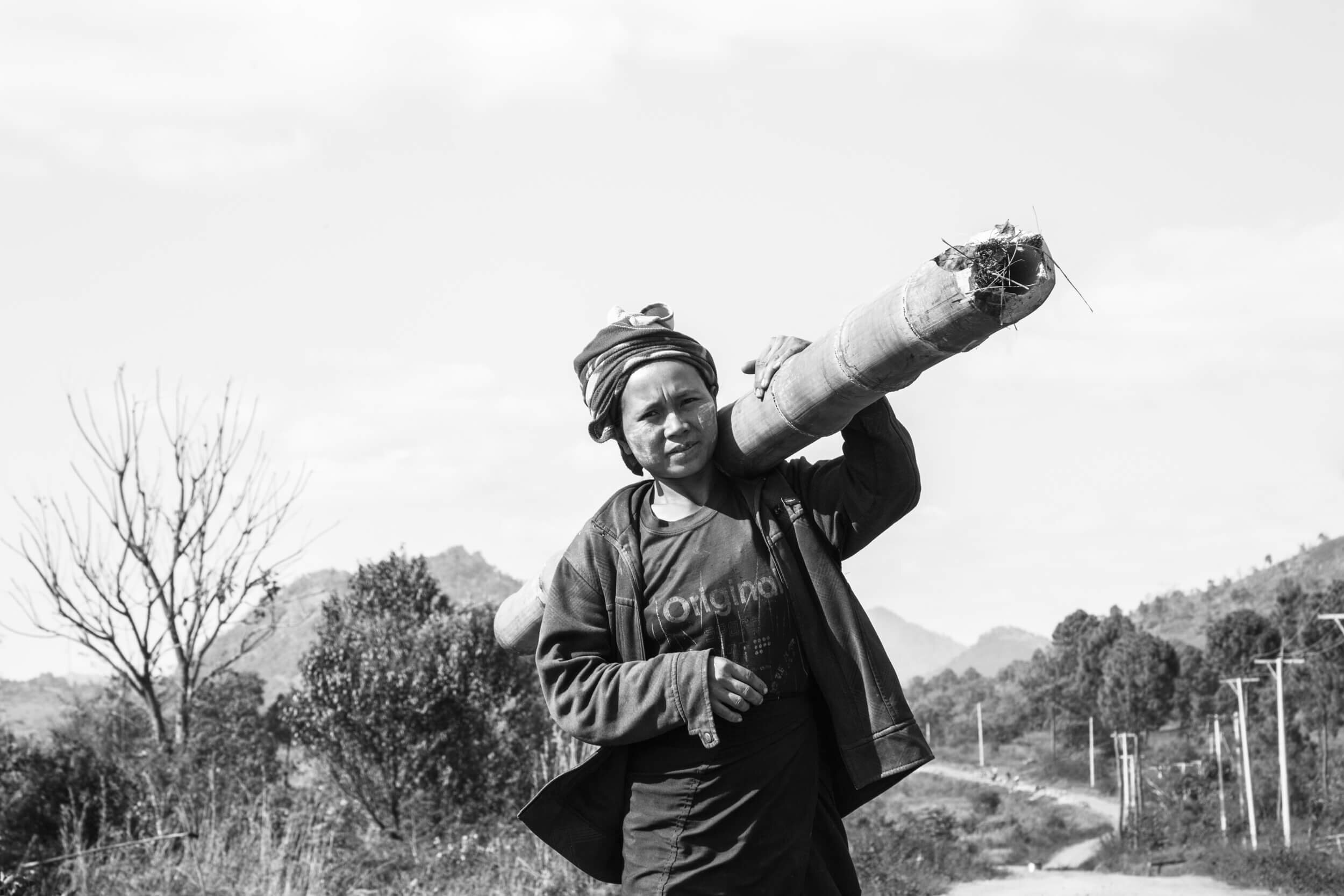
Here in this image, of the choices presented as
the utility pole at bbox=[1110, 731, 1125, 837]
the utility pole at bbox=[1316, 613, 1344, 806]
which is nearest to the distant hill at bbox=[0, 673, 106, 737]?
the utility pole at bbox=[1110, 731, 1125, 837]

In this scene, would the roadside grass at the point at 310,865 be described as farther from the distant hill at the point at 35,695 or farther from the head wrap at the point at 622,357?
the distant hill at the point at 35,695

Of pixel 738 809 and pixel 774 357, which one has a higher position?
pixel 774 357

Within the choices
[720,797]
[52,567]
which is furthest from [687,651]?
[52,567]

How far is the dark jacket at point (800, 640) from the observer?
2768 mm

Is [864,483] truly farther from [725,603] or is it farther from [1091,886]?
[1091,886]

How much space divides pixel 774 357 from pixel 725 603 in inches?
20.2

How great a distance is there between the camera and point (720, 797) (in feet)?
9.19

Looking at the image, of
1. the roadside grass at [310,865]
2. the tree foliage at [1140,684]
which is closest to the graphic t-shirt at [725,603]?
the roadside grass at [310,865]

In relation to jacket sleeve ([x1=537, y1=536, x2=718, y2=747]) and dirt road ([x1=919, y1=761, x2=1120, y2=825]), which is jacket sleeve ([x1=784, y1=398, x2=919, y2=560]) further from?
dirt road ([x1=919, y1=761, x2=1120, y2=825])

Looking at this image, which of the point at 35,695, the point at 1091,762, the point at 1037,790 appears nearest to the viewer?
the point at 1037,790

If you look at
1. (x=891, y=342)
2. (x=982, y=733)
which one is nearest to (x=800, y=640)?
(x=891, y=342)

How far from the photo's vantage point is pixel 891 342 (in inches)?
96.9

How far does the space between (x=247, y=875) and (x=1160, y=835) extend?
26.3 metres

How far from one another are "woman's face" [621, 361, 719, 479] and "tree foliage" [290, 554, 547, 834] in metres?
12.2
